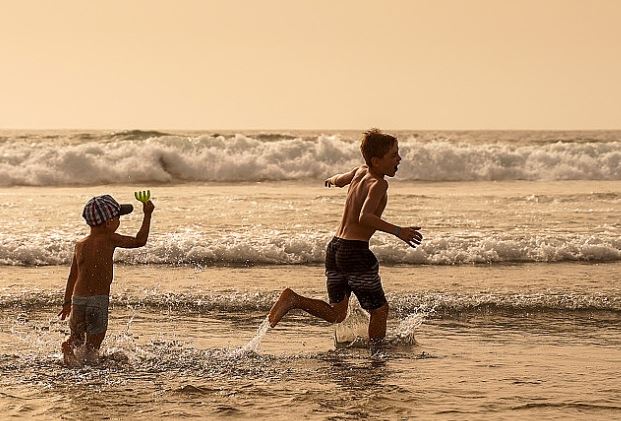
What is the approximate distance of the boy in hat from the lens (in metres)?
6.56

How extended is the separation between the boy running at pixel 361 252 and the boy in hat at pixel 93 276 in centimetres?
115

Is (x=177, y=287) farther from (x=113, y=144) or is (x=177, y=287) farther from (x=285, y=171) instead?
(x=113, y=144)

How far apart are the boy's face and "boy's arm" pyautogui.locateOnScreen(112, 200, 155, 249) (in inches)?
61.1

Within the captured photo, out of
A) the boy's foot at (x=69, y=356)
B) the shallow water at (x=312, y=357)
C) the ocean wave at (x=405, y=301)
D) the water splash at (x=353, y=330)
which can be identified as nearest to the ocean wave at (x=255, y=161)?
the ocean wave at (x=405, y=301)

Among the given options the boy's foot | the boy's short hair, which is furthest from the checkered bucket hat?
the boy's short hair

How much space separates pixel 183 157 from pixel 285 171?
306cm

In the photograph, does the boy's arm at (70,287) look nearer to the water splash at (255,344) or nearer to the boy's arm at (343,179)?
the water splash at (255,344)

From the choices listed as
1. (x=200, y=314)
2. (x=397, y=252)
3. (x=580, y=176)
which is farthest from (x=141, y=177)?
(x=200, y=314)

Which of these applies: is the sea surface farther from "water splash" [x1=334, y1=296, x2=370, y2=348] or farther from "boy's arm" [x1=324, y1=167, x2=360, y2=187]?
"boy's arm" [x1=324, y1=167, x2=360, y2=187]

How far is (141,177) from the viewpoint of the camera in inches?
1160

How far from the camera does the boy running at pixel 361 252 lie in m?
6.95

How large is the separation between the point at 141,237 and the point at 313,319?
2.50 meters

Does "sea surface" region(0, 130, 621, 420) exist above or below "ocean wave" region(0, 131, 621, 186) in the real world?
below

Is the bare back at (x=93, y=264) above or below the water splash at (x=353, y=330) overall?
above
